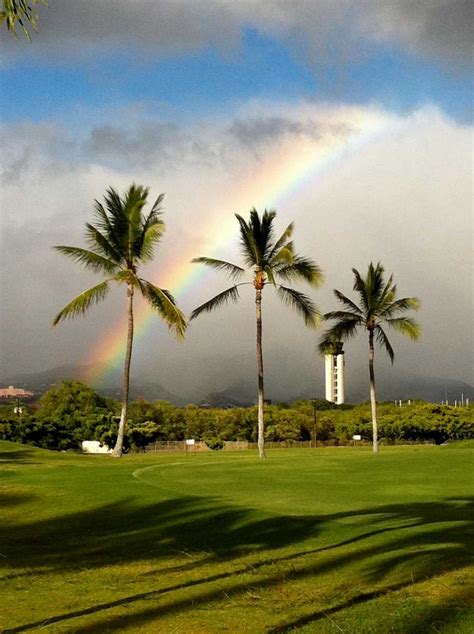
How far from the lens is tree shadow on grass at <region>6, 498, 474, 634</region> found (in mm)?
9070

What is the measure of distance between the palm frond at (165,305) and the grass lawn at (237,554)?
607 inches

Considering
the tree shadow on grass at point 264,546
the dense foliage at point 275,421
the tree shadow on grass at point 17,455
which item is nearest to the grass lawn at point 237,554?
the tree shadow on grass at point 264,546

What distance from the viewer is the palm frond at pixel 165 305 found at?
37.1m

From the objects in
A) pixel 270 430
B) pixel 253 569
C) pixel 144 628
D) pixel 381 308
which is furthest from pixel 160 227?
pixel 270 430

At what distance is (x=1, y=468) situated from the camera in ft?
84.9

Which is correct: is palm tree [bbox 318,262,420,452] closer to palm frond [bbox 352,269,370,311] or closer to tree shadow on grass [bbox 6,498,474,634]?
palm frond [bbox 352,269,370,311]

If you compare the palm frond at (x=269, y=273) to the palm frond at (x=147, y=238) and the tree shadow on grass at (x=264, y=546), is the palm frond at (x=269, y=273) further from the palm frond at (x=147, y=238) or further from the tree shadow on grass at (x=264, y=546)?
the tree shadow on grass at (x=264, y=546)

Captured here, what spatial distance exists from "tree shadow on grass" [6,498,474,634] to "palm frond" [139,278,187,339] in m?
19.8

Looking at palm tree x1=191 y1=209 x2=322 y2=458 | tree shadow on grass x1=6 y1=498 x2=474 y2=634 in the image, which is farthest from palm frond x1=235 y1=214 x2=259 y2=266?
tree shadow on grass x1=6 y1=498 x2=474 y2=634

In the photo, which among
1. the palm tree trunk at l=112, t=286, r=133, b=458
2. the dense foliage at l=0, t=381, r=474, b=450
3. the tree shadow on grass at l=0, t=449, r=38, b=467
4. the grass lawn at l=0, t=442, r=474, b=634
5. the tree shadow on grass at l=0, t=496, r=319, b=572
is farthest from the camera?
the dense foliage at l=0, t=381, r=474, b=450

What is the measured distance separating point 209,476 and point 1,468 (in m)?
6.88

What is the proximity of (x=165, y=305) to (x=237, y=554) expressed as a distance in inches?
1037

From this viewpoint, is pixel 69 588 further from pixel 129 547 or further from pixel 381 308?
pixel 381 308

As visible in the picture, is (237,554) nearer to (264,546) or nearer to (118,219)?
(264,546)
